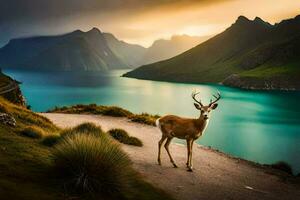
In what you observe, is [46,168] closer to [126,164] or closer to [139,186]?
[126,164]

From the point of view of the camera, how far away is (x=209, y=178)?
1784 cm

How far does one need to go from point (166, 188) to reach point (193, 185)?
177 centimetres

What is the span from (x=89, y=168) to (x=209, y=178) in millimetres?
9005

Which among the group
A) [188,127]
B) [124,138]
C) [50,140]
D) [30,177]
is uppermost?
[188,127]

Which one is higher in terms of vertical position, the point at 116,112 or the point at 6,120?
the point at 6,120

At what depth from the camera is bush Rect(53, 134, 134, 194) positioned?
997 cm

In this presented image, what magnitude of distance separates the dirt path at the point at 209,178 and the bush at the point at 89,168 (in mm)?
3774

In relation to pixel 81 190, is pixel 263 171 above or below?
below

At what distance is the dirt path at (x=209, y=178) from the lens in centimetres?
1518

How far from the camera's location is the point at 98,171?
1030 centimetres

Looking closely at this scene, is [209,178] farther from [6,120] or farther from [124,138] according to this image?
[6,120]

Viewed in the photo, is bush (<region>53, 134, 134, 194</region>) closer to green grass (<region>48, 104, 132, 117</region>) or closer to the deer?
the deer

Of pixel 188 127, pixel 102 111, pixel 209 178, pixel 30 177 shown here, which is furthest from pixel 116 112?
pixel 30 177

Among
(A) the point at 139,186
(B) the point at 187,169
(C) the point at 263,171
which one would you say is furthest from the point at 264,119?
(A) the point at 139,186
